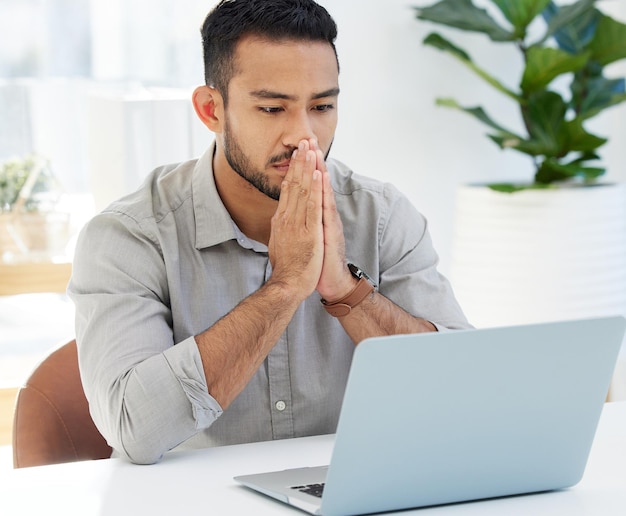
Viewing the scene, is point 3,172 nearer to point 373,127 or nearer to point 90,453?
point 373,127

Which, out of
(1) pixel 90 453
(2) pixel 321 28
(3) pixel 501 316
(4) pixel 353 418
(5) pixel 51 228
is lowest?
(3) pixel 501 316

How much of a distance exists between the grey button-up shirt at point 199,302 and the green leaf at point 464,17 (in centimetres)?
165

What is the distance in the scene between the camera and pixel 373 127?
3.65 meters

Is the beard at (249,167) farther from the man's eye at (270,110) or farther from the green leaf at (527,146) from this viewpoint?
the green leaf at (527,146)

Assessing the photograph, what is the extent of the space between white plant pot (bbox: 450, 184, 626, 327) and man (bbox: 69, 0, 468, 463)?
60.7 inches

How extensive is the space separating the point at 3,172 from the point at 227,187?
5.33 ft

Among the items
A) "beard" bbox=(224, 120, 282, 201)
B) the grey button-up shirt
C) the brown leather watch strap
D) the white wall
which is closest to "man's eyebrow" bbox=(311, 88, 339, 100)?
"beard" bbox=(224, 120, 282, 201)

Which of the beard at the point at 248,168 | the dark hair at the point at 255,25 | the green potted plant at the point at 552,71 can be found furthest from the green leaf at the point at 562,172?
the beard at the point at 248,168

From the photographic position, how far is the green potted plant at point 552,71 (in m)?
3.31

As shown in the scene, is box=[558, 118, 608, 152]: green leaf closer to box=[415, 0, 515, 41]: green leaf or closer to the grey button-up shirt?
box=[415, 0, 515, 41]: green leaf

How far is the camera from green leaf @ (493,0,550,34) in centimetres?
335

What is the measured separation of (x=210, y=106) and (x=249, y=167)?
189 millimetres

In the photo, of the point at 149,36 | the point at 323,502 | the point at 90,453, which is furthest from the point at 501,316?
the point at 323,502

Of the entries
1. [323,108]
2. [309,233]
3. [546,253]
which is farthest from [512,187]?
[309,233]
